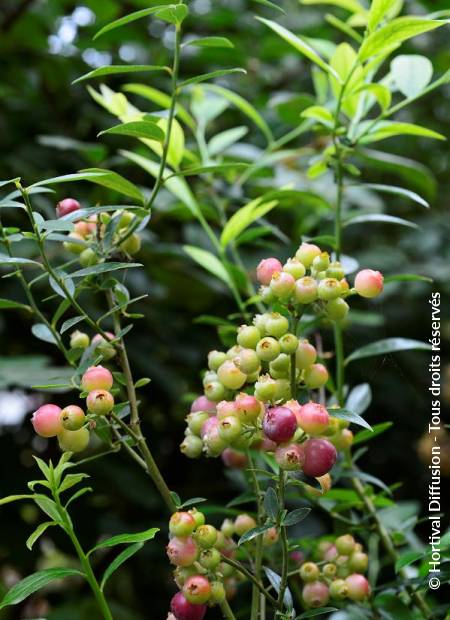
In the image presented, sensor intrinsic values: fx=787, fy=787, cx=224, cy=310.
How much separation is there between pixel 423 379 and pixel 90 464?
0.67 m

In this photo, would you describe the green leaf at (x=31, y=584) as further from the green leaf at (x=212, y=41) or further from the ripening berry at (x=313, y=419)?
the green leaf at (x=212, y=41)

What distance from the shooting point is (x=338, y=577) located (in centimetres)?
51

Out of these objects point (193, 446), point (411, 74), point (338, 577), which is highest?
point (411, 74)

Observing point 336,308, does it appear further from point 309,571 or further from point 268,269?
point 309,571

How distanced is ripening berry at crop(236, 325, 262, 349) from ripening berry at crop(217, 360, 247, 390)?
0.07ft

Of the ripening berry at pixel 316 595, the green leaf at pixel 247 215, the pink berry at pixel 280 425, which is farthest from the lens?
the green leaf at pixel 247 215

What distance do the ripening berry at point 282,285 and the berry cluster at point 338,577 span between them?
0.18 metres

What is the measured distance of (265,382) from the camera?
40 centimetres

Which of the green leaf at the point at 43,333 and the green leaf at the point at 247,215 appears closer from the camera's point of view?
the green leaf at the point at 43,333

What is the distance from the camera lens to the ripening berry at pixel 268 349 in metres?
0.40

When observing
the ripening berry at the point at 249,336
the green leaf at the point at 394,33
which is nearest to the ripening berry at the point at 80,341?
the ripening berry at the point at 249,336

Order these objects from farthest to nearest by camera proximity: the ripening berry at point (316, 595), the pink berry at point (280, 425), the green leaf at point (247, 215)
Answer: the green leaf at point (247, 215), the ripening berry at point (316, 595), the pink berry at point (280, 425)

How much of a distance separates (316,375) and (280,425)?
0.06 meters

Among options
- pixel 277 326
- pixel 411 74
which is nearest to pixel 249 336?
pixel 277 326
